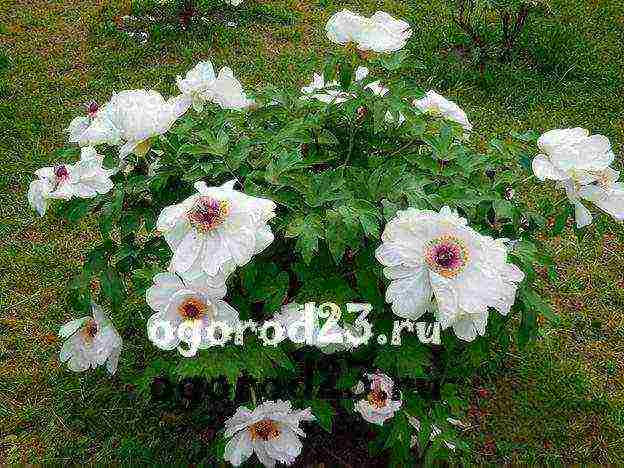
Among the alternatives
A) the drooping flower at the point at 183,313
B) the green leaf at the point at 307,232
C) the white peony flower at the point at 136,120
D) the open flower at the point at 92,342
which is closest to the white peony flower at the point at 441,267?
the green leaf at the point at 307,232

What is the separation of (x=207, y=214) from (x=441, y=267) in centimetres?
56

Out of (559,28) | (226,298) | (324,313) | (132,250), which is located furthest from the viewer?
(559,28)

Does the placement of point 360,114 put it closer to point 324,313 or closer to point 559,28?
point 324,313

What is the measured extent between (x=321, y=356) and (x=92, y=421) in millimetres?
1066

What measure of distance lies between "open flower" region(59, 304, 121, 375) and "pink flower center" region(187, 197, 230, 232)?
3.17 ft

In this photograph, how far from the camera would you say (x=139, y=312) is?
304 cm

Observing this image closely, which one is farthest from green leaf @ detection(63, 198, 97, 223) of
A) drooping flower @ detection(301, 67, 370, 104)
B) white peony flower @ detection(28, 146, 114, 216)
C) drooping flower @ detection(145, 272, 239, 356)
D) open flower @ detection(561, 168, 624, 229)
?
open flower @ detection(561, 168, 624, 229)

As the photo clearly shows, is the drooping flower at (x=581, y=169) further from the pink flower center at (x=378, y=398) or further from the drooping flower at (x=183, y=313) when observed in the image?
the drooping flower at (x=183, y=313)

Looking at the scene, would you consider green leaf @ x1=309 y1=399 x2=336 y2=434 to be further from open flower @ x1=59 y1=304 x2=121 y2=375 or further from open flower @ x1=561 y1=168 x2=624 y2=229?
open flower @ x1=561 y1=168 x2=624 y2=229

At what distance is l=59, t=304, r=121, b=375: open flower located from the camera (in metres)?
2.55

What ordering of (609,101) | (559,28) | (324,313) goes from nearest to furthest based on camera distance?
(324,313), (609,101), (559,28)

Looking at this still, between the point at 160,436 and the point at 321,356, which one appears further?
the point at 160,436

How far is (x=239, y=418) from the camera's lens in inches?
90.5

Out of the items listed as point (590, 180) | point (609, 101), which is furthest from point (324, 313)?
point (609, 101)
